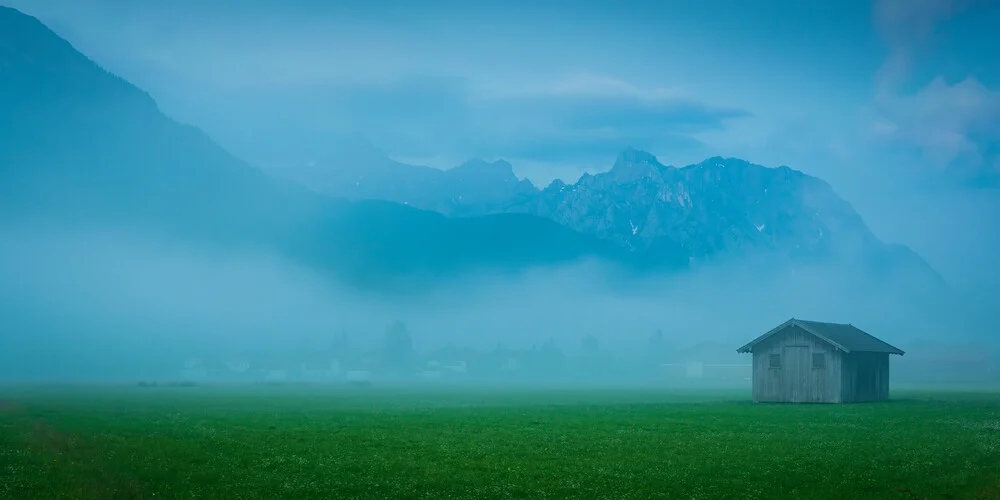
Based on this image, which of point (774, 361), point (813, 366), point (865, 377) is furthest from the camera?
point (865, 377)

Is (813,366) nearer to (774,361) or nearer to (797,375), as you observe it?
(797,375)

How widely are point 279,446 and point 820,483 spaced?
27371mm

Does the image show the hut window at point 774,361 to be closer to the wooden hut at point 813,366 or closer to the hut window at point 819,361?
the wooden hut at point 813,366

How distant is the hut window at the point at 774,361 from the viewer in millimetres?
92500

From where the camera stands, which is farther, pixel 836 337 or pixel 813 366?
pixel 836 337

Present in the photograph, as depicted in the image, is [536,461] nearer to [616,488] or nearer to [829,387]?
[616,488]

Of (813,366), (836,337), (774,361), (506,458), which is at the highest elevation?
(836,337)

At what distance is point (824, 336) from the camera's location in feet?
294

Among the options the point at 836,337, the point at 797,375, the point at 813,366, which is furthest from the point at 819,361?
the point at 836,337

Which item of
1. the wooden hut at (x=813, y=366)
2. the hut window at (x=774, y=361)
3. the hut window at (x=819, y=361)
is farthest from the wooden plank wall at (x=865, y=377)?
the hut window at (x=774, y=361)

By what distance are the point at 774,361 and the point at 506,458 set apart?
5638cm

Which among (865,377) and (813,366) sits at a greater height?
(813,366)

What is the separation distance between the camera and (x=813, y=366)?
296ft

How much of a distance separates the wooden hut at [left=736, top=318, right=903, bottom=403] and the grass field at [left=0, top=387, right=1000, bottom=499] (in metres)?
20.6
